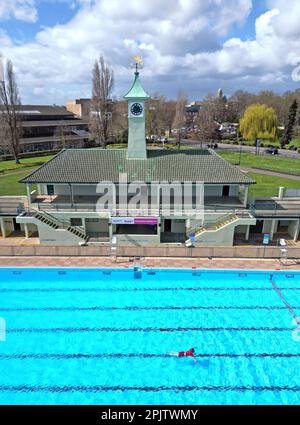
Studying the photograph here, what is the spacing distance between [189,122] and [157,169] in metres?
116

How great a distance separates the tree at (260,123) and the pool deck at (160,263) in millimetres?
69184

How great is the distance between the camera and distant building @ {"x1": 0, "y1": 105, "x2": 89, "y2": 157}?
76.5 m

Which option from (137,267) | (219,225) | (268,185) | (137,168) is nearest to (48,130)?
(137,168)

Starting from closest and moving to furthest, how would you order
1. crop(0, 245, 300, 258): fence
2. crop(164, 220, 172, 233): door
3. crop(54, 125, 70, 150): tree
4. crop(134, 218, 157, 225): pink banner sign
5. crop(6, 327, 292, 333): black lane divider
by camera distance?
crop(6, 327, 292, 333): black lane divider → crop(0, 245, 300, 258): fence → crop(134, 218, 157, 225): pink banner sign → crop(164, 220, 172, 233): door → crop(54, 125, 70, 150): tree

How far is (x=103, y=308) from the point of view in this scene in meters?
19.0

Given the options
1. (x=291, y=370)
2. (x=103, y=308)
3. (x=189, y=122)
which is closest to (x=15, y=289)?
(x=103, y=308)

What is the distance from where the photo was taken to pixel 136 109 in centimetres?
2870

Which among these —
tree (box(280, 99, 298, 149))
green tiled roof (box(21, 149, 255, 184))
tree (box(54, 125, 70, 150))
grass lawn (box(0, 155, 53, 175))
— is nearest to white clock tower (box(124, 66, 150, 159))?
green tiled roof (box(21, 149, 255, 184))

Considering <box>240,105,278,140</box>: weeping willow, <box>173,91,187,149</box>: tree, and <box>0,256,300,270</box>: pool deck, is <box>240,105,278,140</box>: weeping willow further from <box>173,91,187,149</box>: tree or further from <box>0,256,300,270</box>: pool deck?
<box>0,256,300,270</box>: pool deck

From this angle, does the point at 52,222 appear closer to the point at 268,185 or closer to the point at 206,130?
the point at 268,185

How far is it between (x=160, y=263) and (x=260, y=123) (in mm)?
74148

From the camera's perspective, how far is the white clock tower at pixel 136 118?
93.2ft

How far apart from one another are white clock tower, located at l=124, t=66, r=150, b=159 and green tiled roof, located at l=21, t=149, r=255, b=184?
101 centimetres

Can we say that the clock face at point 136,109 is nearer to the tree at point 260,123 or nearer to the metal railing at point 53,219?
the metal railing at point 53,219
